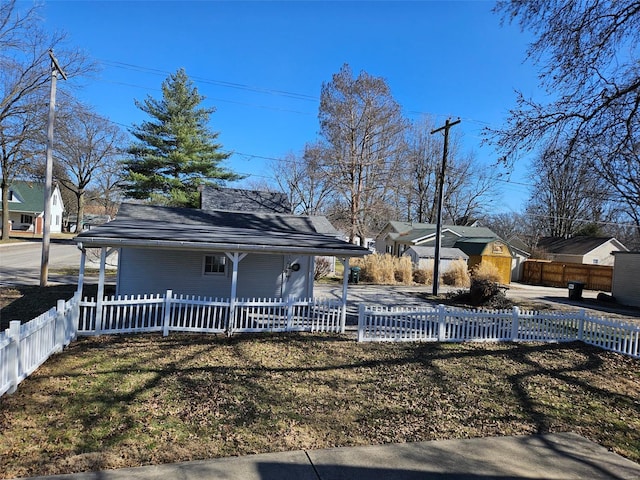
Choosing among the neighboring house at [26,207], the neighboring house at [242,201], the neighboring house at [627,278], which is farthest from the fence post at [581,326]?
the neighboring house at [26,207]

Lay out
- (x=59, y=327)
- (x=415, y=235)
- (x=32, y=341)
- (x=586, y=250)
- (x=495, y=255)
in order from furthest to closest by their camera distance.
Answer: (x=586, y=250) < (x=415, y=235) < (x=495, y=255) < (x=59, y=327) < (x=32, y=341)

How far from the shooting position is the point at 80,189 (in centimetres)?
5131

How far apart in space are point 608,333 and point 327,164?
19.3 metres

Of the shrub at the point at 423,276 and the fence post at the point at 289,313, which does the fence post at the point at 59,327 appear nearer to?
the fence post at the point at 289,313

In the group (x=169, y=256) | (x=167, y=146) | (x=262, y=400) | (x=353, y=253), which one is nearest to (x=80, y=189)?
(x=167, y=146)

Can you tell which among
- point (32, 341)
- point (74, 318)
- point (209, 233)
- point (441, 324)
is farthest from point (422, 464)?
point (209, 233)

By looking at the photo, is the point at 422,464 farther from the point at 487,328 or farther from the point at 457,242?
the point at 457,242

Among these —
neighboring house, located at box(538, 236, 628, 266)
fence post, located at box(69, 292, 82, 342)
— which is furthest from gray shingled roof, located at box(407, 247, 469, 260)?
fence post, located at box(69, 292, 82, 342)

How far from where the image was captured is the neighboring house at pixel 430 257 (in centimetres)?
2761

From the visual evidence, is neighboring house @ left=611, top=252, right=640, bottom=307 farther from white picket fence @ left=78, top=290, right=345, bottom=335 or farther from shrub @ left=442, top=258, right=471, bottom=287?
white picket fence @ left=78, top=290, right=345, bottom=335

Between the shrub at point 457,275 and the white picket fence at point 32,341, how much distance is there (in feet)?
71.0

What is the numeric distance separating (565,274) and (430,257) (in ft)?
36.0

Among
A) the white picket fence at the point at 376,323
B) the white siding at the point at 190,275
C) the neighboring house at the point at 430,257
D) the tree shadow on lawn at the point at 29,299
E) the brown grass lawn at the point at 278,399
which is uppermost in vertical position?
the neighboring house at the point at 430,257

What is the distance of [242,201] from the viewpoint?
1842 cm
